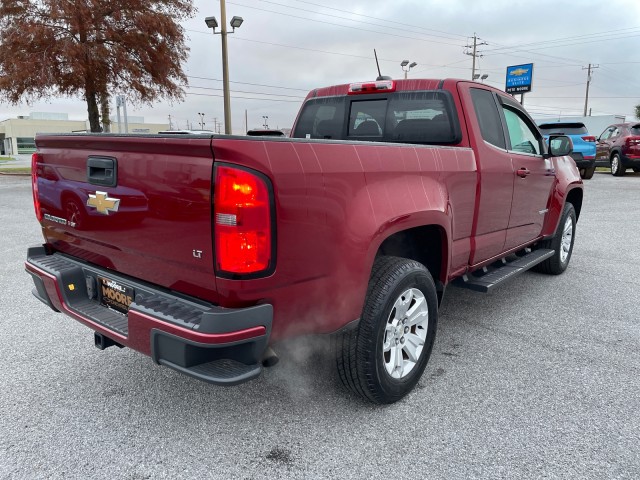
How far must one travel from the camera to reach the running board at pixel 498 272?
141 inches

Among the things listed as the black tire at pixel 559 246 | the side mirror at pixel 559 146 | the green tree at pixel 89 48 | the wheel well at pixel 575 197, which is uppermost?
the green tree at pixel 89 48

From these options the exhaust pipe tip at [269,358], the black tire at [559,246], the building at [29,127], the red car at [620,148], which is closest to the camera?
the exhaust pipe tip at [269,358]

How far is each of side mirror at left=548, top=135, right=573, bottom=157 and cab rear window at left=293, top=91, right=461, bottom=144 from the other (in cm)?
159

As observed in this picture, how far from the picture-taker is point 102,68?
20375 mm

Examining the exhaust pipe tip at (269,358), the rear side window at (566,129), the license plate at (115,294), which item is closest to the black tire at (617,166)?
the rear side window at (566,129)

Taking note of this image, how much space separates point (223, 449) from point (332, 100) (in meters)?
2.90

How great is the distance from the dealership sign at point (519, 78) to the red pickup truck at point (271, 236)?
40.4m

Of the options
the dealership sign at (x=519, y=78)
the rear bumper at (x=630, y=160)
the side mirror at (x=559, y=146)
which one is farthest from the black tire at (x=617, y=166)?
the dealership sign at (x=519, y=78)

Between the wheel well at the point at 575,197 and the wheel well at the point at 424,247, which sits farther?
the wheel well at the point at 575,197

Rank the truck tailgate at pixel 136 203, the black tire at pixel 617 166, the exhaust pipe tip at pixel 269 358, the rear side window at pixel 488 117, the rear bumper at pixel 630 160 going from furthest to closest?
1. the black tire at pixel 617 166
2. the rear bumper at pixel 630 160
3. the rear side window at pixel 488 117
4. the exhaust pipe tip at pixel 269 358
5. the truck tailgate at pixel 136 203

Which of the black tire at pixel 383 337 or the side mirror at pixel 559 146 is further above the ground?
the side mirror at pixel 559 146

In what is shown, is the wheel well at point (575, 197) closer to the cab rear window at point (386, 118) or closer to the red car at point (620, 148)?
the cab rear window at point (386, 118)

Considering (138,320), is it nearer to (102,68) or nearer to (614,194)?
(614,194)

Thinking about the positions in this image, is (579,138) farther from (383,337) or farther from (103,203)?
(103,203)
